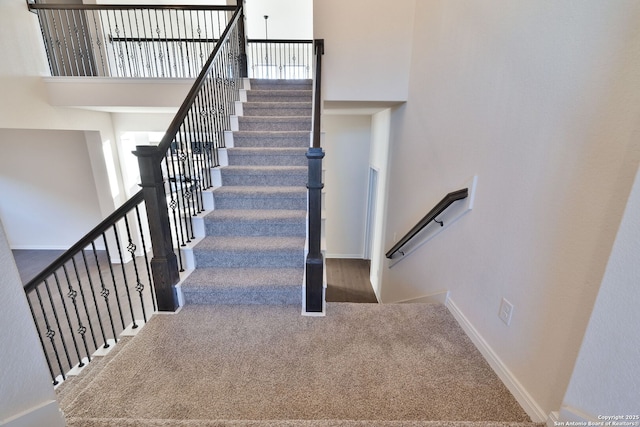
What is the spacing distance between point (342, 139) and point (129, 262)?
481 cm

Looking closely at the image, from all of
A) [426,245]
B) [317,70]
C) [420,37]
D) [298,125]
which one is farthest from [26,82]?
[426,245]

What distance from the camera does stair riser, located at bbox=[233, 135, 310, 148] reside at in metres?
3.12

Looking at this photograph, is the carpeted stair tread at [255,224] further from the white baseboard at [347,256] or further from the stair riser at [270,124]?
the white baseboard at [347,256]

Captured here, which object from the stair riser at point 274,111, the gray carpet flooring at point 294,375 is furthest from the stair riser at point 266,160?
the gray carpet flooring at point 294,375

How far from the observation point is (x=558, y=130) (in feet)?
3.48

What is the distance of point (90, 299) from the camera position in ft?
13.9

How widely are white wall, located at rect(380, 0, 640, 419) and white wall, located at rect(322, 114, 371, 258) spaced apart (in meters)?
3.35

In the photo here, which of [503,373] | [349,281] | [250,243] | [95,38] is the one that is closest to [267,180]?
[250,243]

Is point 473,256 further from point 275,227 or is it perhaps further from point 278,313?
point 275,227

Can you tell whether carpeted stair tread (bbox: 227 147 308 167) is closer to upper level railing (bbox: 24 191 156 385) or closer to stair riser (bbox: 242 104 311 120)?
stair riser (bbox: 242 104 311 120)

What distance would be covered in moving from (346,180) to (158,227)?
166 inches

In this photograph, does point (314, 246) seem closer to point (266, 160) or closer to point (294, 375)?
point (294, 375)

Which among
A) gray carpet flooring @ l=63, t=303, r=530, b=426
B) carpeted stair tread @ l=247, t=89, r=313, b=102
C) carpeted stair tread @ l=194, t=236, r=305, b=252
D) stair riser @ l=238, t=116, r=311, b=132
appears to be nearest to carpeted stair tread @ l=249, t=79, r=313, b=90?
carpeted stair tread @ l=247, t=89, r=313, b=102

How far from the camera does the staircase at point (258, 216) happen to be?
1954 mm
